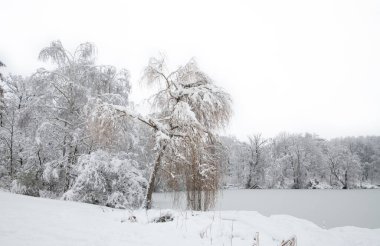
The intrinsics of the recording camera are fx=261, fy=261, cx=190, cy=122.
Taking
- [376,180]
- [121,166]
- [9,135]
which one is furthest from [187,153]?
[376,180]

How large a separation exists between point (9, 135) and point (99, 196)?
807cm

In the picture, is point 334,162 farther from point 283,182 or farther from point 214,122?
point 214,122

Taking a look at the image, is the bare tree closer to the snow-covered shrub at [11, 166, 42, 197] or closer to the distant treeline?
the distant treeline

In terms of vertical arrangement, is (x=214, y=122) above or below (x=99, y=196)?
above

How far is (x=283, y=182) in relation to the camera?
4897 centimetres

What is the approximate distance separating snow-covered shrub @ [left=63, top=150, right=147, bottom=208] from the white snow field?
3.28 meters

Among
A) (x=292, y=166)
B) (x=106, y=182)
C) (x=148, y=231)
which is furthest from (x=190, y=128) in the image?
(x=292, y=166)

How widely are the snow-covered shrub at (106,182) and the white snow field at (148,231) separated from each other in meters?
3.28

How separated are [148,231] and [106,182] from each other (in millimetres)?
6336

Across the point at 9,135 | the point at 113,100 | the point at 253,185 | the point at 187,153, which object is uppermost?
the point at 113,100

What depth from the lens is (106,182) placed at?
10.6 meters

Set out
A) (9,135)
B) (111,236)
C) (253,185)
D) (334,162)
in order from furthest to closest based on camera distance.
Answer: (334,162) → (253,185) → (9,135) → (111,236)

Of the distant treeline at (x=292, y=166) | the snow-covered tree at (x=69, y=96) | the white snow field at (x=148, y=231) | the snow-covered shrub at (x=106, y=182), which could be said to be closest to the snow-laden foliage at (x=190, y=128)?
the white snow field at (x=148, y=231)

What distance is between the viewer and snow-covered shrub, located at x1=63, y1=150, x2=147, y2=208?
32.6 ft
